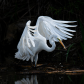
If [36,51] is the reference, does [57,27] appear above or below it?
above

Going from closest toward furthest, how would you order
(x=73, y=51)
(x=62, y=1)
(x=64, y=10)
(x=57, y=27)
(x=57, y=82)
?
(x=57, y=82), (x=57, y=27), (x=73, y=51), (x=64, y=10), (x=62, y=1)

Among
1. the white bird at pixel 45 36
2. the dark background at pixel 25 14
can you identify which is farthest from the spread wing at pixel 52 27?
the dark background at pixel 25 14

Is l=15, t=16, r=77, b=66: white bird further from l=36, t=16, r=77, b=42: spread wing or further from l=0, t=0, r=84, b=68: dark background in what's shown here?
l=0, t=0, r=84, b=68: dark background

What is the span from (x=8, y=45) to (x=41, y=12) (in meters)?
2.30

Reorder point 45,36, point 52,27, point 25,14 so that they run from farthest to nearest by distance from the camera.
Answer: point 25,14 → point 45,36 → point 52,27

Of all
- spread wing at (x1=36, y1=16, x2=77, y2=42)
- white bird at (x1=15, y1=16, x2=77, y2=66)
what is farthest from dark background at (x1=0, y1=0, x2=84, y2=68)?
white bird at (x1=15, y1=16, x2=77, y2=66)

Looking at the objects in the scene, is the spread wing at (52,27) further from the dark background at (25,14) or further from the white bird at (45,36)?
the dark background at (25,14)

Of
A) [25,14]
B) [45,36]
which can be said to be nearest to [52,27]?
[45,36]

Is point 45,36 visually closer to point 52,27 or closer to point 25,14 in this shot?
point 52,27

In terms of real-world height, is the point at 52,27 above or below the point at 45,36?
above

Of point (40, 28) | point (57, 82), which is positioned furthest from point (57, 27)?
point (57, 82)

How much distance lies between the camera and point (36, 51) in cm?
523

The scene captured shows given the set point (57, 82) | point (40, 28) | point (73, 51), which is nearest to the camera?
point (57, 82)

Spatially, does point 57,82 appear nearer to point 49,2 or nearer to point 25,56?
point 25,56
